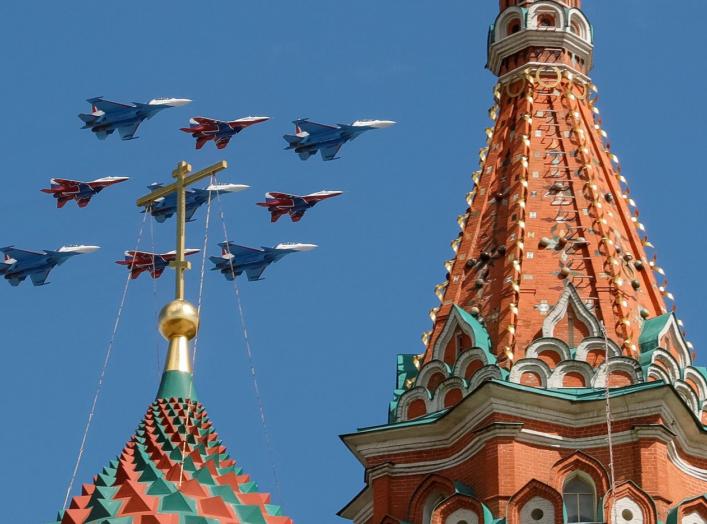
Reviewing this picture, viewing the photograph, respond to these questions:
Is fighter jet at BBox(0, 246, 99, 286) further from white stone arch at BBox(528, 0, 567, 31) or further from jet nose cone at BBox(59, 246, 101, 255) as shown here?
white stone arch at BBox(528, 0, 567, 31)

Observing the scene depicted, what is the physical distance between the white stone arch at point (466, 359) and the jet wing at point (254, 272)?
10.0 ft

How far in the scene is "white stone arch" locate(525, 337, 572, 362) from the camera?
39750 mm

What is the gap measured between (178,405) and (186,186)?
10.9 ft

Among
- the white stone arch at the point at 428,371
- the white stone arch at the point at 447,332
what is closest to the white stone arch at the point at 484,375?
the white stone arch at the point at 428,371

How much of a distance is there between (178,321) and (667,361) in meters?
7.79

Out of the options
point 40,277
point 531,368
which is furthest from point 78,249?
point 531,368

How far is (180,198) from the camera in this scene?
36.6 meters

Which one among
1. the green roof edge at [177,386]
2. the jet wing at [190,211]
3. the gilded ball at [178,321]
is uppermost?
the jet wing at [190,211]

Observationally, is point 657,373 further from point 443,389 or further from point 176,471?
point 176,471

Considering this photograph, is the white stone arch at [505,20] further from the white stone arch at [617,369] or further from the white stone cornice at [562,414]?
the white stone cornice at [562,414]

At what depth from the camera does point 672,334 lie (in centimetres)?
4050

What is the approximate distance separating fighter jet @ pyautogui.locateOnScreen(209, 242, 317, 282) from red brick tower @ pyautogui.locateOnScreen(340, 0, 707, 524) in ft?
8.64

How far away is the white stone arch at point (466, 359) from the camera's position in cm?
3991

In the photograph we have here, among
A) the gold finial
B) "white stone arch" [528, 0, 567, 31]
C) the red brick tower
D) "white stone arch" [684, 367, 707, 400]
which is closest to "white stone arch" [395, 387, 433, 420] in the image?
the red brick tower
